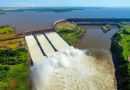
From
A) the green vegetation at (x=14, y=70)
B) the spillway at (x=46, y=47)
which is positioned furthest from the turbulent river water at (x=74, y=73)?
the spillway at (x=46, y=47)

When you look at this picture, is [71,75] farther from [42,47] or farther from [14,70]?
[42,47]

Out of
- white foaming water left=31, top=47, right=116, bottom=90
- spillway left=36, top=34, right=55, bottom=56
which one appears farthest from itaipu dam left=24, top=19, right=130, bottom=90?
spillway left=36, top=34, right=55, bottom=56

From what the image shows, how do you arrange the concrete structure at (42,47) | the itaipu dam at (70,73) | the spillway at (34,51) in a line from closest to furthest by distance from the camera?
the itaipu dam at (70,73) → the spillway at (34,51) → the concrete structure at (42,47)

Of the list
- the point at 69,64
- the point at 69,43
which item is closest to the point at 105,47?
the point at 69,43

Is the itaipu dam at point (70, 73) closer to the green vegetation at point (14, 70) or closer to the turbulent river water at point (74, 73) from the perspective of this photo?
the turbulent river water at point (74, 73)

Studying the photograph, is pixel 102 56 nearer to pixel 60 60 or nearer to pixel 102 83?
pixel 102 83

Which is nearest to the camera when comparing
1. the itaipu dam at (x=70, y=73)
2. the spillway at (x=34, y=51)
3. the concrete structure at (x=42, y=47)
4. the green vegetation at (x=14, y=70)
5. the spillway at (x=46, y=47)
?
the green vegetation at (x=14, y=70)

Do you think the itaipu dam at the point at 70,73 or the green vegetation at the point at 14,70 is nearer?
the green vegetation at the point at 14,70

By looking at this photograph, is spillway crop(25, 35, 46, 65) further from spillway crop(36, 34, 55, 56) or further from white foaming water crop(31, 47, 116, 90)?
white foaming water crop(31, 47, 116, 90)

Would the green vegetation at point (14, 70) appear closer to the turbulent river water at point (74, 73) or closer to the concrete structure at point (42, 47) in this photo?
the turbulent river water at point (74, 73)

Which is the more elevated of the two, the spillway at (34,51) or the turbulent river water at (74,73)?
the spillway at (34,51)

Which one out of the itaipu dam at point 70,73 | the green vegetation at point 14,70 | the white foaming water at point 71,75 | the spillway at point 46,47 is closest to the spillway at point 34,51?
the itaipu dam at point 70,73
